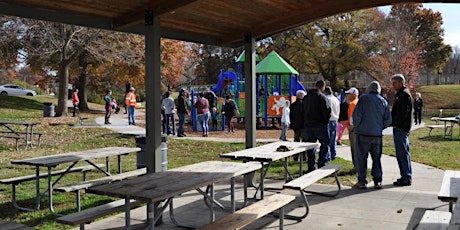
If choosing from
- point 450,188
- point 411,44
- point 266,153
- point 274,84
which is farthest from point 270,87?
point 411,44

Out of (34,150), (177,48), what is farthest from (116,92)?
(34,150)

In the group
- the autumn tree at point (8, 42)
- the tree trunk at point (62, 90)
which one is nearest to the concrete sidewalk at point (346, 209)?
the autumn tree at point (8, 42)

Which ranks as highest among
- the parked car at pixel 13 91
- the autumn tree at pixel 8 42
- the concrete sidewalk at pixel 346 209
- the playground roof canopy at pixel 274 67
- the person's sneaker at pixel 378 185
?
the autumn tree at pixel 8 42

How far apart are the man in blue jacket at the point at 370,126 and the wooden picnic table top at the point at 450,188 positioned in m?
1.81

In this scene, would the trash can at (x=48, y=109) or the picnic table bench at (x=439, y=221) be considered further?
the trash can at (x=48, y=109)

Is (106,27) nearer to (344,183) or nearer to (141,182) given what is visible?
(141,182)

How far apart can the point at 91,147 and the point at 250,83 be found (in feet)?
25.2

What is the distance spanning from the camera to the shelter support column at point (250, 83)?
7.74 metres

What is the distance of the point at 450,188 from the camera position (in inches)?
202

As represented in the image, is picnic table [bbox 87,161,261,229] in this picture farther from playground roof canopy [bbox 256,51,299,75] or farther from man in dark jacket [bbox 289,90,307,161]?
playground roof canopy [bbox 256,51,299,75]

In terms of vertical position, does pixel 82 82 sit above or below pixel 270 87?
above

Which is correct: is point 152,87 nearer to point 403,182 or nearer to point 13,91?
point 403,182

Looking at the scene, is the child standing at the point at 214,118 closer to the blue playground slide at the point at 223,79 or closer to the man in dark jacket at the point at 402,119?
the blue playground slide at the point at 223,79

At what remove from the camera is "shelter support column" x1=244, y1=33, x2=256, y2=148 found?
25.4 feet
